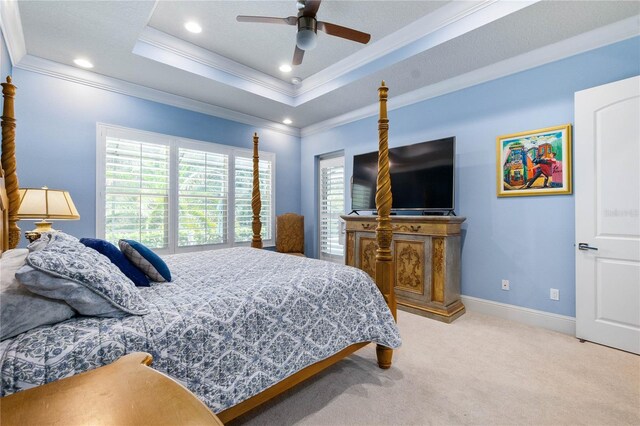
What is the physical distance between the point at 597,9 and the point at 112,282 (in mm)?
3822

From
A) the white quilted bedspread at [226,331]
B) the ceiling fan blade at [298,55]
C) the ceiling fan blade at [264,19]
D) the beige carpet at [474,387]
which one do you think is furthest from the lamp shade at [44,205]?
the ceiling fan blade at [298,55]

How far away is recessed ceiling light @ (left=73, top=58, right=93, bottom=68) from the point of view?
3049 mm

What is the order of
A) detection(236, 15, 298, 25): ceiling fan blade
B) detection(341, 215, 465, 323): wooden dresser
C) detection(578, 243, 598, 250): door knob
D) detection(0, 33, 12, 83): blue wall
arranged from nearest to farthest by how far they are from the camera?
1. detection(236, 15, 298, 25): ceiling fan blade
2. detection(0, 33, 12, 83): blue wall
3. detection(578, 243, 598, 250): door knob
4. detection(341, 215, 465, 323): wooden dresser

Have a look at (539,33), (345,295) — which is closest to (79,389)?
(345,295)

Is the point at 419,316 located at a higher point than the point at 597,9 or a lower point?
lower

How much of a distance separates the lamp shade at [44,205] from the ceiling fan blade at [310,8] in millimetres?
2645

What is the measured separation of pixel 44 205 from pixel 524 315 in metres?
4.65

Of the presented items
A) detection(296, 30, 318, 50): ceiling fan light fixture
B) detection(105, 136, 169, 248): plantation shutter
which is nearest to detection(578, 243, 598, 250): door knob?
detection(296, 30, 318, 50): ceiling fan light fixture

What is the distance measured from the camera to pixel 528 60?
292cm

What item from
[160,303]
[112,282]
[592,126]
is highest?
[592,126]

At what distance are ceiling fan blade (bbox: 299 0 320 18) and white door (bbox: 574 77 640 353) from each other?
245cm

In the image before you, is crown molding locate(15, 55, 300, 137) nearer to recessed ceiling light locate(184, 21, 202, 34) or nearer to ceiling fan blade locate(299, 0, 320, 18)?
recessed ceiling light locate(184, 21, 202, 34)

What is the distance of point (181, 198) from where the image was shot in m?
4.00

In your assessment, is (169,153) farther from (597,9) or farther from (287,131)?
(597,9)
